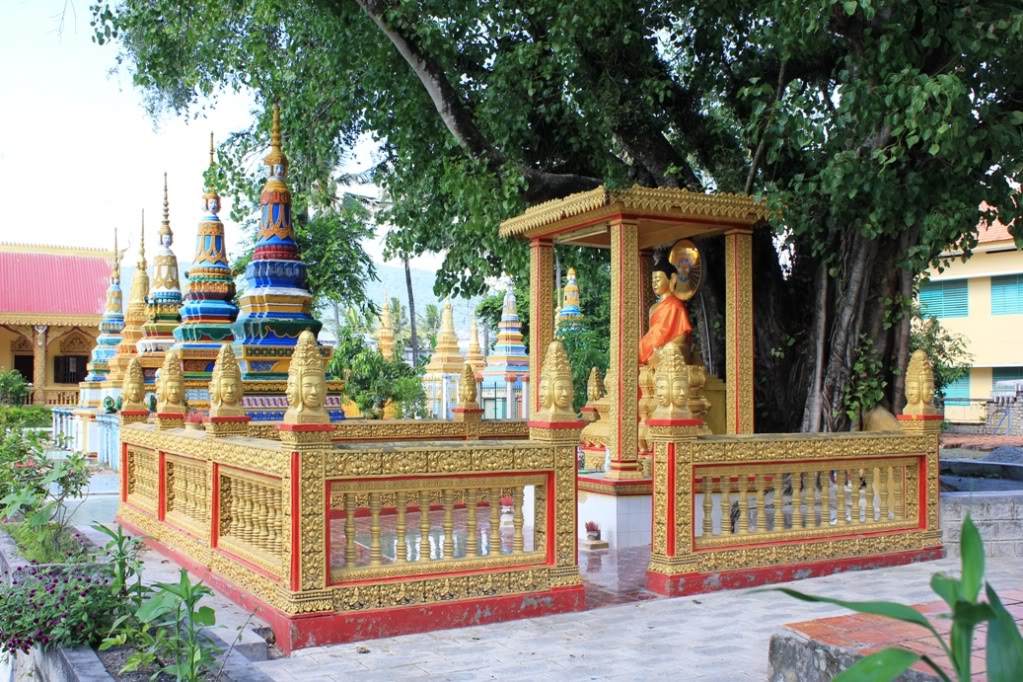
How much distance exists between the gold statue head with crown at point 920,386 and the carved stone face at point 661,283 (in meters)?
2.56

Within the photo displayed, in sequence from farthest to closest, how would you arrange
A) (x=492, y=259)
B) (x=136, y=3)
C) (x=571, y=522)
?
(x=492, y=259)
(x=136, y=3)
(x=571, y=522)

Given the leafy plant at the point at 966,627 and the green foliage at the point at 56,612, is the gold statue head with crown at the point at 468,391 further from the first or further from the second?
the leafy plant at the point at 966,627

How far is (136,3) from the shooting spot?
10562 millimetres

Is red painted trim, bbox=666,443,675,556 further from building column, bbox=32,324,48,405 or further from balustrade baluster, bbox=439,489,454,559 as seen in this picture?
building column, bbox=32,324,48,405

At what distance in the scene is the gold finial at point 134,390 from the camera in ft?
32.3

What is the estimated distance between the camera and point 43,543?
6926mm

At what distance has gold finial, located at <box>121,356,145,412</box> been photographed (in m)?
9.86

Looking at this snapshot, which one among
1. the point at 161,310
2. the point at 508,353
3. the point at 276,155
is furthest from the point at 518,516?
the point at 508,353

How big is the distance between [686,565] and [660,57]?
645 centimetres

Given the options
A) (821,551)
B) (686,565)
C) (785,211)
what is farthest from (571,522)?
(785,211)

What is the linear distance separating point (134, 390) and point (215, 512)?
11.8 feet

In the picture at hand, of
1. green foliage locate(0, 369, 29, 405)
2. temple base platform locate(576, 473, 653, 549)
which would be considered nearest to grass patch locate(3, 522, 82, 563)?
temple base platform locate(576, 473, 653, 549)

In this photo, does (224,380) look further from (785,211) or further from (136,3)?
(136,3)

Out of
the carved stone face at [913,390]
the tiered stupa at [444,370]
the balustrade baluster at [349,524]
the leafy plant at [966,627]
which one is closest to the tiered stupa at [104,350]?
the tiered stupa at [444,370]
